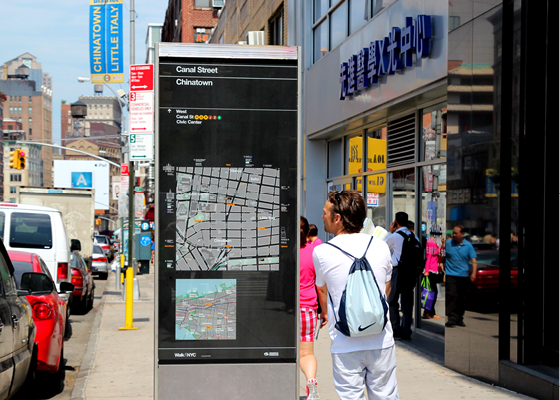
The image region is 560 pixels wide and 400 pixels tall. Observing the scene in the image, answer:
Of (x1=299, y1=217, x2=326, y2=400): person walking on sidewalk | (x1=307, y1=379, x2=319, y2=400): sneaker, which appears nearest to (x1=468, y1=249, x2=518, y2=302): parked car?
(x1=299, y1=217, x2=326, y2=400): person walking on sidewalk

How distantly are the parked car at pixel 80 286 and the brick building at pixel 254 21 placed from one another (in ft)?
21.0

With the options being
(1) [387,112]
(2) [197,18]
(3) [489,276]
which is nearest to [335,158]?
(1) [387,112]

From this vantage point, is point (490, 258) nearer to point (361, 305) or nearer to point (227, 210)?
point (227, 210)

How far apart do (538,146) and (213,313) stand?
374 centimetres

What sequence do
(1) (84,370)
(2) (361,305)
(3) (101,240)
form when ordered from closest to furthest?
1. (2) (361,305)
2. (1) (84,370)
3. (3) (101,240)

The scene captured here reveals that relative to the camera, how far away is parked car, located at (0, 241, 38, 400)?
205 inches

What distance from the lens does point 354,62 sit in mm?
12633

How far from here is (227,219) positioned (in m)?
5.28

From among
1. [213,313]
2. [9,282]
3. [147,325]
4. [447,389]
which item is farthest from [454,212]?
[147,325]

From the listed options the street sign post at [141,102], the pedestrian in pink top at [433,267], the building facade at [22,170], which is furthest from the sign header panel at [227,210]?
the building facade at [22,170]

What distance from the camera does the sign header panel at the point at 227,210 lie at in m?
5.22

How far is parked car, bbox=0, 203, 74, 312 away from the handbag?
658cm

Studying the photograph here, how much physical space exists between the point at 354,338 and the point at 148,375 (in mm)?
4803

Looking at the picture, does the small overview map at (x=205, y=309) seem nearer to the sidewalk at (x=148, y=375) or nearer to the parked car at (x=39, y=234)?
the sidewalk at (x=148, y=375)
